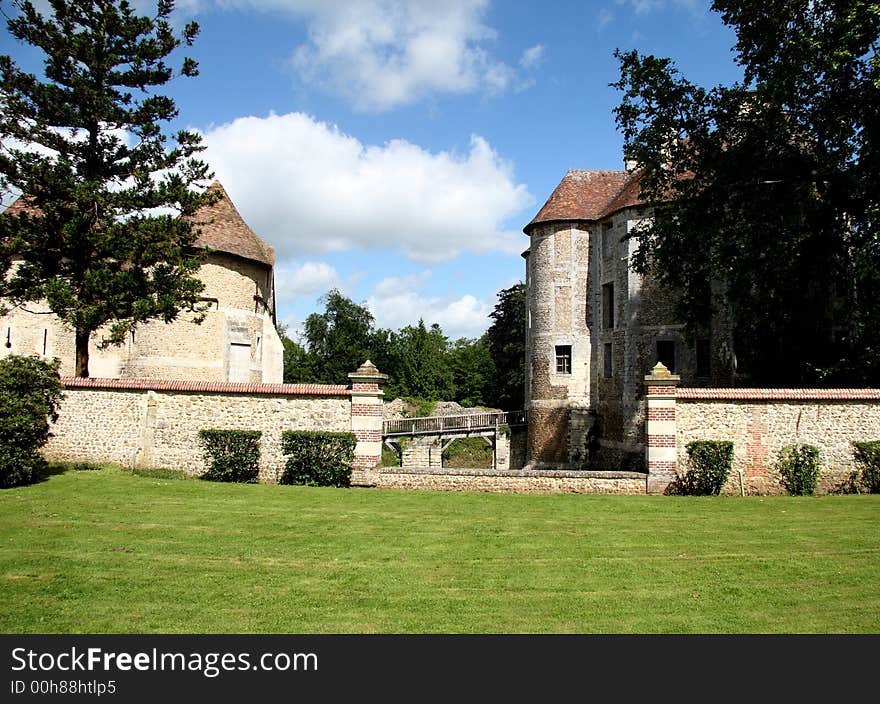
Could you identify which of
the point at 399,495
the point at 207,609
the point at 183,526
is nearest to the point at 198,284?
the point at 399,495

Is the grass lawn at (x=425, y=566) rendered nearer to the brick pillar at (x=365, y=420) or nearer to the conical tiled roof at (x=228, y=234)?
the brick pillar at (x=365, y=420)

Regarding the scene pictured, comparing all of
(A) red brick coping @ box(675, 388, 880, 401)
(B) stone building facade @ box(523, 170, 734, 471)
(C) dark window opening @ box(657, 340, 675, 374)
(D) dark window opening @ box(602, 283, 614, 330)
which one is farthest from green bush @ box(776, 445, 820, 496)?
(D) dark window opening @ box(602, 283, 614, 330)

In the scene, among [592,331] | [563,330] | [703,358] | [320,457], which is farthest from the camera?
[563,330]

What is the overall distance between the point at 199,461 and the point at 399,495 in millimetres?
5158

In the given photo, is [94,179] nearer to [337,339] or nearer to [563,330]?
[563,330]

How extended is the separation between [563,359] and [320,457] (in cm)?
1549

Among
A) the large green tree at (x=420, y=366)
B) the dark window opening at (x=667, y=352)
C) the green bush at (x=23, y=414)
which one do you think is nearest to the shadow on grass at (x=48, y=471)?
the green bush at (x=23, y=414)

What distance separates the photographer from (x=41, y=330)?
912 inches

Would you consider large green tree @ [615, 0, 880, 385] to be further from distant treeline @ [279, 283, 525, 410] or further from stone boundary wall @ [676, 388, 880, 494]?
distant treeline @ [279, 283, 525, 410]

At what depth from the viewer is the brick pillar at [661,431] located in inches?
546

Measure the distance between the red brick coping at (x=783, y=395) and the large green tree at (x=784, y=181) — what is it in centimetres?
282

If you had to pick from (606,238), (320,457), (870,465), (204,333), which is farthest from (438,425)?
(870,465)

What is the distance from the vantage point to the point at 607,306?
26422 mm
